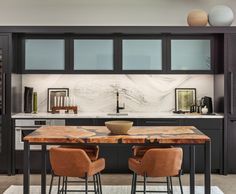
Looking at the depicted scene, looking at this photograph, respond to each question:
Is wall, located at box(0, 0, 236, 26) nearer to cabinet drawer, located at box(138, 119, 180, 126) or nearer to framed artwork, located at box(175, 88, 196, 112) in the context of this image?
framed artwork, located at box(175, 88, 196, 112)

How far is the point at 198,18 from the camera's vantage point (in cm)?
663

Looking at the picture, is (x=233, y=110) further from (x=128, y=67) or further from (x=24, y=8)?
(x=24, y=8)

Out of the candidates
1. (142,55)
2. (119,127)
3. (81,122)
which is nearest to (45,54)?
(81,122)

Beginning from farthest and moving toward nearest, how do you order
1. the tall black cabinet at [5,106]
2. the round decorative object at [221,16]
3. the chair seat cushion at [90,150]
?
the round decorative object at [221,16] < the tall black cabinet at [5,106] < the chair seat cushion at [90,150]

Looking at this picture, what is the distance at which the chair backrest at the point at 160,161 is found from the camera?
13.2 feet

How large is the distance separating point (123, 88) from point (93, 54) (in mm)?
776

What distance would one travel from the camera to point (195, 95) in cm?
716

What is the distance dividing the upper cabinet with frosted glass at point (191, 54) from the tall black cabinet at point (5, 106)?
99.2 inches

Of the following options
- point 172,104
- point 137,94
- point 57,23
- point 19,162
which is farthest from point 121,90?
point 19,162

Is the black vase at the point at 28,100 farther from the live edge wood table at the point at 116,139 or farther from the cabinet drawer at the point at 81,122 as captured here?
the live edge wood table at the point at 116,139

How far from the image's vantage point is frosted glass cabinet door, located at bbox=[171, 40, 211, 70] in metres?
6.90

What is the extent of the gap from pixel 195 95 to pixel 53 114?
7.76ft

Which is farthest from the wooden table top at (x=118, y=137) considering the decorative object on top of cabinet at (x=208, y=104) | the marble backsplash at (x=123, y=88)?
the marble backsplash at (x=123, y=88)

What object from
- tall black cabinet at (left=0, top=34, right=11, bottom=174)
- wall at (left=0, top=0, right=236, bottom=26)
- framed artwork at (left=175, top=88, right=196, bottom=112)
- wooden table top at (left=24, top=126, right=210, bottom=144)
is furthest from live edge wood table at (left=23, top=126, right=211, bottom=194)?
wall at (left=0, top=0, right=236, bottom=26)
